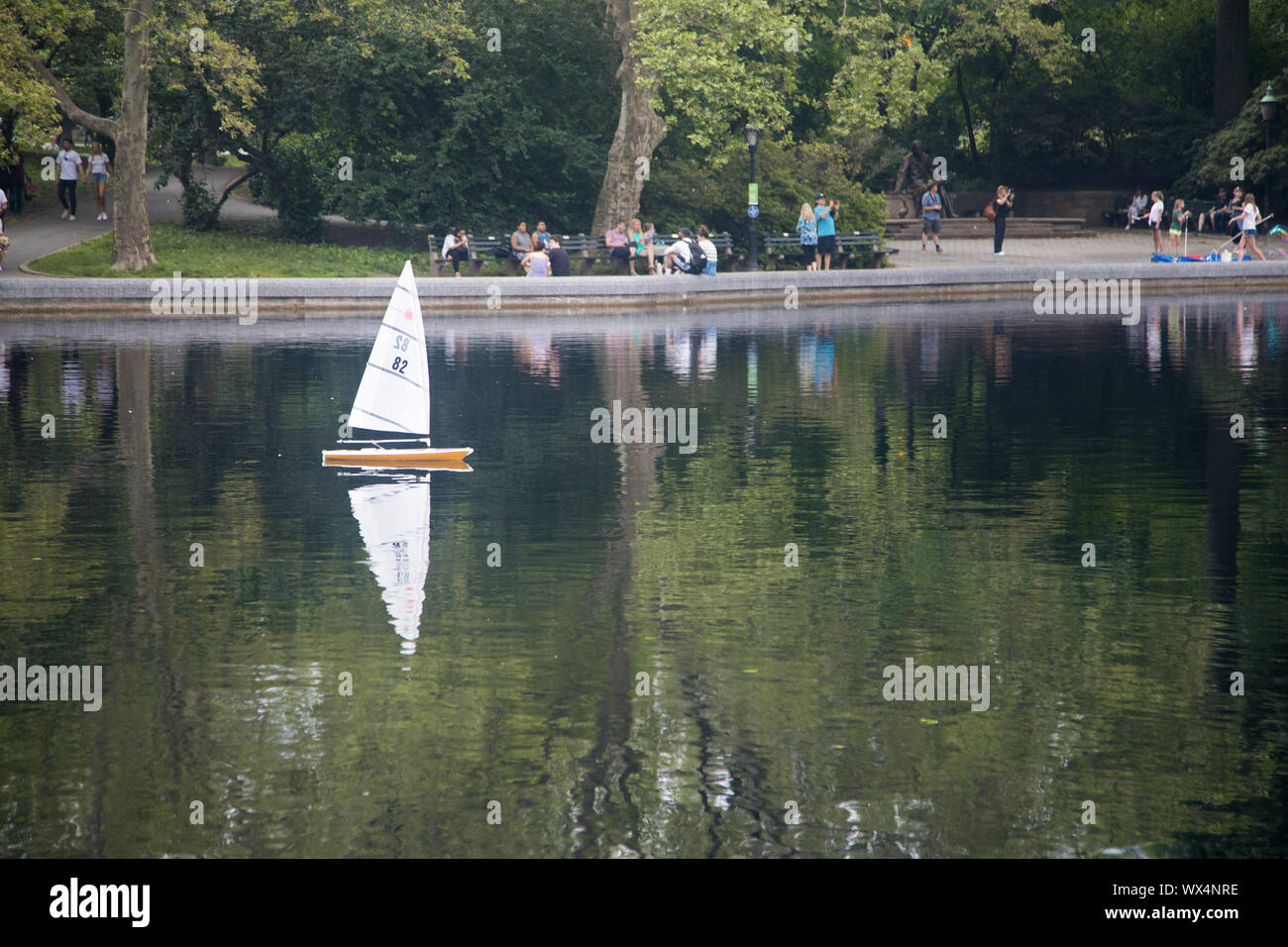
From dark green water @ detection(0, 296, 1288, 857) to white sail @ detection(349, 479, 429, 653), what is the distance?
13 centimetres

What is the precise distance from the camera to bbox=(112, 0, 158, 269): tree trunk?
112 ft

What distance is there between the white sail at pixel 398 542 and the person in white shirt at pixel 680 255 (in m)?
22.5

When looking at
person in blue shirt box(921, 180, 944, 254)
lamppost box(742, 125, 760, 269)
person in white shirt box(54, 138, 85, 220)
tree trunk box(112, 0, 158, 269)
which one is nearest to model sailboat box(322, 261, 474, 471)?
tree trunk box(112, 0, 158, 269)

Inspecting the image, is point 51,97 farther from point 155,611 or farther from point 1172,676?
point 1172,676

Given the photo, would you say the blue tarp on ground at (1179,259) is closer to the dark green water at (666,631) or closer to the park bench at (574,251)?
the park bench at (574,251)

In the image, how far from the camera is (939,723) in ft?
25.6

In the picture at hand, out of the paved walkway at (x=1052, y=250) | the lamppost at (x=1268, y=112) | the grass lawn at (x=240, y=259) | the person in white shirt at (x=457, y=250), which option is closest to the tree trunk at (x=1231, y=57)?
the lamppost at (x=1268, y=112)

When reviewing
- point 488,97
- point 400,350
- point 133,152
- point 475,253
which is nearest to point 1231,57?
point 488,97

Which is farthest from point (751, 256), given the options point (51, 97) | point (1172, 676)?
point (1172, 676)

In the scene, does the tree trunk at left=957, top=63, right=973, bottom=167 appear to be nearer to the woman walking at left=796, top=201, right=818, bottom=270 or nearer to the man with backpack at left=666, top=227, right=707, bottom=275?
the woman walking at left=796, top=201, right=818, bottom=270

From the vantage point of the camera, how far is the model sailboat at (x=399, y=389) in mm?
15695

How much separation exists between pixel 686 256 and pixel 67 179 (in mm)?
19015

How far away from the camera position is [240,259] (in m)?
38.4

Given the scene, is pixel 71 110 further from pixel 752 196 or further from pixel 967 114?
pixel 967 114
